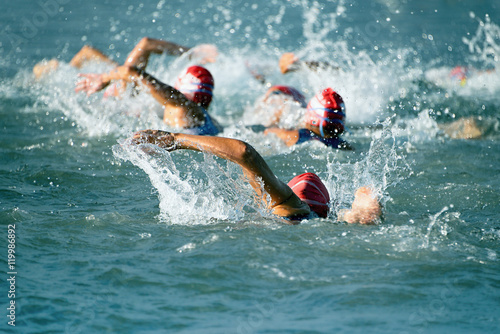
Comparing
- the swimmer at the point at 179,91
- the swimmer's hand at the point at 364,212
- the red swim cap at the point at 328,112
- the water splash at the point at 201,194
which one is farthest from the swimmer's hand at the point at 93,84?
the swimmer's hand at the point at 364,212

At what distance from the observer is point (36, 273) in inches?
141

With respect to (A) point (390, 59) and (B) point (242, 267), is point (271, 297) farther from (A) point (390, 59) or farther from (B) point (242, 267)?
(A) point (390, 59)

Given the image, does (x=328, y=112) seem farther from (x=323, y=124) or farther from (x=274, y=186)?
(x=274, y=186)

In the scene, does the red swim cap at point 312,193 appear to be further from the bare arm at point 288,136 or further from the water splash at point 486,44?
the water splash at point 486,44

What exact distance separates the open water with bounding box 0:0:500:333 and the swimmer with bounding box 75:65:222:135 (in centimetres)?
46

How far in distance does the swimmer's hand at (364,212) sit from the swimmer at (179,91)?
274 cm

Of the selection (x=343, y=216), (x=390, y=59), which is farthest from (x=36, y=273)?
(x=390, y=59)

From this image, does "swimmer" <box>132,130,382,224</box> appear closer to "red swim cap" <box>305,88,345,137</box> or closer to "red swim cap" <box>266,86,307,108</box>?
"red swim cap" <box>305,88,345,137</box>

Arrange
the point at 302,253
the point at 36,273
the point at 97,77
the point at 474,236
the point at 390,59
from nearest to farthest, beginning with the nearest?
1. the point at 36,273
2. the point at 302,253
3. the point at 474,236
4. the point at 97,77
5. the point at 390,59

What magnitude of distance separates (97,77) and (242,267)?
3678mm

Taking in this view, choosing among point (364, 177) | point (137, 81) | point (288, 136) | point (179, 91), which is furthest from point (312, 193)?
point (179, 91)

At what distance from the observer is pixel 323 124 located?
21.2ft

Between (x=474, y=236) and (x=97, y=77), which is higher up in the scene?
(x=97, y=77)

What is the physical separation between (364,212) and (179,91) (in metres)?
3.19
